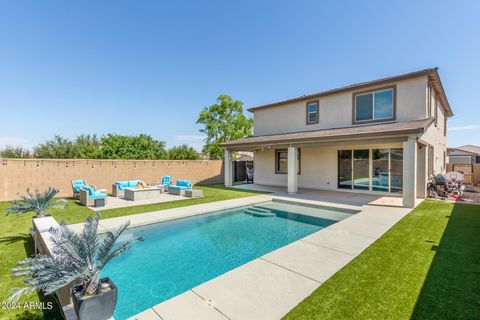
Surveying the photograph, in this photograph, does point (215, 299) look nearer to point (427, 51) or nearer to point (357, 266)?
point (357, 266)

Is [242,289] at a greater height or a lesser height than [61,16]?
lesser

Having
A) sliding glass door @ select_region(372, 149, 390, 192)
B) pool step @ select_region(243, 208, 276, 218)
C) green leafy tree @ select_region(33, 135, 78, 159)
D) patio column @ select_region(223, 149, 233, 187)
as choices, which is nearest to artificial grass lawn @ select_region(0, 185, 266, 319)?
pool step @ select_region(243, 208, 276, 218)

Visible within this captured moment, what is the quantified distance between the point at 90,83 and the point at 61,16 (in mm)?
7150

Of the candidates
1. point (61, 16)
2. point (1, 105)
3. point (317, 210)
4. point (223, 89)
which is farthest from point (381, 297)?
point (223, 89)

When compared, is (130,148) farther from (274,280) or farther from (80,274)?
(274,280)

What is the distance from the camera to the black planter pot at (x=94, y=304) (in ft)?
8.36

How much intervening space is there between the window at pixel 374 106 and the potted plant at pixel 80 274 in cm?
1389

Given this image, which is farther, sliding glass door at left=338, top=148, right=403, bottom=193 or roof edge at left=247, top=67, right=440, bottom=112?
sliding glass door at left=338, top=148, right=403, bottom=193

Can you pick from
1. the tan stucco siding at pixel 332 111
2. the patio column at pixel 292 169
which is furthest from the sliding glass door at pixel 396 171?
the patio column at pixel 292 169

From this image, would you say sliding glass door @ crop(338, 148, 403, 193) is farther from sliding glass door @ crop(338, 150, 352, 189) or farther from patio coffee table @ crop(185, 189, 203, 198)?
patio coffee table @ crop(185, 189, 203, 198)

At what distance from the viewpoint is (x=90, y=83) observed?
696 inches

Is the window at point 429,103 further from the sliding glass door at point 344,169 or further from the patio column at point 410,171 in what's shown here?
the sliding glass door at point 344,169

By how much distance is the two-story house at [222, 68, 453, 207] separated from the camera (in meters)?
10.4

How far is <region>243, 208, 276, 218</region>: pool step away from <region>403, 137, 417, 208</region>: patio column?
567 cm
